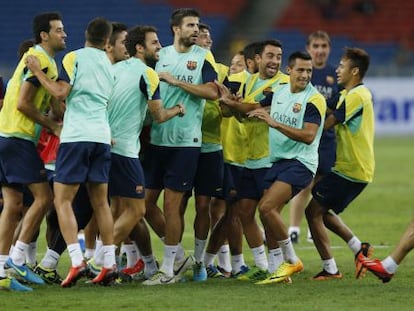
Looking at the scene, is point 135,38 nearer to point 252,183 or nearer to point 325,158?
point 252,183

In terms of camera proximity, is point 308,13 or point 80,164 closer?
point 80,164

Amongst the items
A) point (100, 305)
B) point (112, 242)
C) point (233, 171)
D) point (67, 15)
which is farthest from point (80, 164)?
point (67, 15)

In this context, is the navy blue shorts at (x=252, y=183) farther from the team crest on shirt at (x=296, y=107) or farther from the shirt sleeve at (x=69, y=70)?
the shirt sleeve at (x=69, y=70)

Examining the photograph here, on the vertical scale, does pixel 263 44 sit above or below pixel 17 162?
above

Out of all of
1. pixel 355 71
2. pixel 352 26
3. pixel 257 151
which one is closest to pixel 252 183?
pixel 257 151

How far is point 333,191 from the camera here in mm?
11797

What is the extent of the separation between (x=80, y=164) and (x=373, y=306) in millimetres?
2923

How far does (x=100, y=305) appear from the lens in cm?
938

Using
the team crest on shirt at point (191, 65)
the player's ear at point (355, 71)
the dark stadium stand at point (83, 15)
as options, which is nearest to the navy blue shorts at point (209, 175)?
the team crest on shirt at point (191, 65)

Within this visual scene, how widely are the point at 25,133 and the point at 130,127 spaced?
1.01 meters

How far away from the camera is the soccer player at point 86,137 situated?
10.3 metres

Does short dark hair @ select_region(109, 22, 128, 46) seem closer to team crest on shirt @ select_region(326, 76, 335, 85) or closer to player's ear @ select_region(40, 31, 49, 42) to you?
player's ear @ select_region(40, 31, 49, 42)

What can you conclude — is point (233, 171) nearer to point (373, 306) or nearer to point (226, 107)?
point (226, 107)

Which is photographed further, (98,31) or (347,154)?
(347,154)
